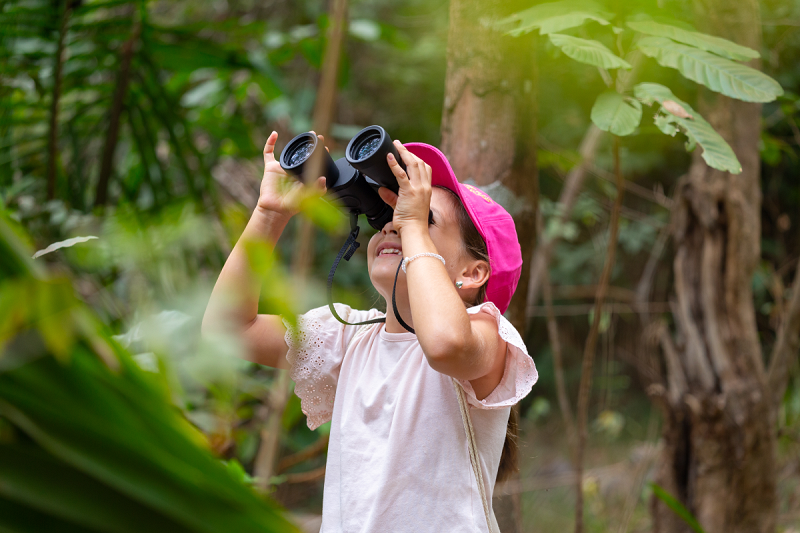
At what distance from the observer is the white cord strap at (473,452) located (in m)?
0.96

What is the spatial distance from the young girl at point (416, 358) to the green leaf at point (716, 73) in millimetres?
470

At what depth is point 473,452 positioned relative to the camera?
0.98m

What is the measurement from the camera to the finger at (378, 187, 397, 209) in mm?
992

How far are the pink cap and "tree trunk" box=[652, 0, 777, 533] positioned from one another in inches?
45.4

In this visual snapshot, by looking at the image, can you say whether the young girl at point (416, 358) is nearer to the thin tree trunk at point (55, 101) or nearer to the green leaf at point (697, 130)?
the green leaf at point (697, 130)

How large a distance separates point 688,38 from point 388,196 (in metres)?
0.75

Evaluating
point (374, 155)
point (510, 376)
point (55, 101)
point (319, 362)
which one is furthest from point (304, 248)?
point (55, 101)

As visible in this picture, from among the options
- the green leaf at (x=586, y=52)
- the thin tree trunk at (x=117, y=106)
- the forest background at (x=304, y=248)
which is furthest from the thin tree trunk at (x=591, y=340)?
the thin tree trunk at (x=117, y=106)

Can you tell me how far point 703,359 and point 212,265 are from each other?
1.59 m

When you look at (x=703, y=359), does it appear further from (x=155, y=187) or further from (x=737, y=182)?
(x=155, y=187)

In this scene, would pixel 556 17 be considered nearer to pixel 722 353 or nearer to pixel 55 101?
pixel 722 353

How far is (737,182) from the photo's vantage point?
1.88m

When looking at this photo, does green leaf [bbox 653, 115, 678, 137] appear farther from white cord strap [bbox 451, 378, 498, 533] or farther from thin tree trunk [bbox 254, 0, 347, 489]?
thin tree trunk [bbox 254, 0, 347, 489]

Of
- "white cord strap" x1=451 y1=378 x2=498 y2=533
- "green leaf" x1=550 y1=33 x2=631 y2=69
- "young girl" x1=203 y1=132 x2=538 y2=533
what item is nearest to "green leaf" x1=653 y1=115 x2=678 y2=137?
"green leaf" x1=550 y1=33 x2=631 y2=69
